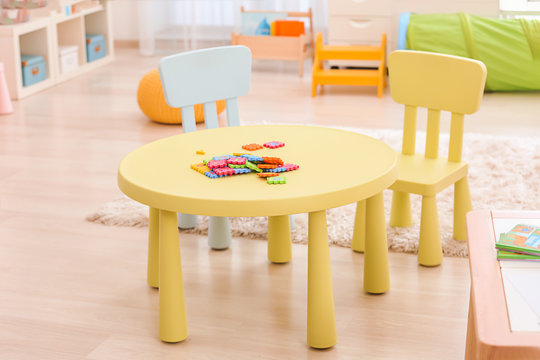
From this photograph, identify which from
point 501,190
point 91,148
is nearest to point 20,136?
point 91,148

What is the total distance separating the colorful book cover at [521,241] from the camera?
4.69ft

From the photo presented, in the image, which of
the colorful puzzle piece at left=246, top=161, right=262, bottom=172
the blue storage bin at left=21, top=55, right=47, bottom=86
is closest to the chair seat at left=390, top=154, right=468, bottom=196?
the colorful puzzle piece at left=246, top=161, right=262, bottom=172

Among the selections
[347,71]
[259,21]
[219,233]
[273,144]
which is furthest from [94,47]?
[273,144]

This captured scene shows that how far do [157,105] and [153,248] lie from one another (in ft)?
5.68

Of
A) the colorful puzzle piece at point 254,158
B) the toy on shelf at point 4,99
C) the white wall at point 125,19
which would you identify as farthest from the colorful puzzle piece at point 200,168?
the white wall at point 125,19

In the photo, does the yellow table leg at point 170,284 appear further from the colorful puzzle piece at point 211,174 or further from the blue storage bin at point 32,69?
the blue storage bin at point 32,69

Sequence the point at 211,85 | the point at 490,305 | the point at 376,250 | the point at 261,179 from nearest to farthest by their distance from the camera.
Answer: the point at 490,305 < the point at 261,179 < the point at 376,250 < the point at 211,85

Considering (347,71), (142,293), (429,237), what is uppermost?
(347,71)

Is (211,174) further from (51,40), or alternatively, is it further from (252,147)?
(51,40)

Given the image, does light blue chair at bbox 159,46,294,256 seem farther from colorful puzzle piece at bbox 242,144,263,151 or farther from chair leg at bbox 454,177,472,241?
chair leg at bbox 454,177,472,241

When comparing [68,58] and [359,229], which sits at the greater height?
[68,58]

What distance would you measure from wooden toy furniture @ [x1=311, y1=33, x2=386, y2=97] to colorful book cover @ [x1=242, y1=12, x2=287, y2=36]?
2.38ft

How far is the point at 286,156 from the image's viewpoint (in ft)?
6.33

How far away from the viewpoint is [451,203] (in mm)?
2592
